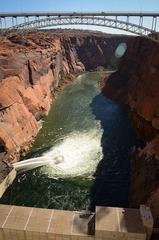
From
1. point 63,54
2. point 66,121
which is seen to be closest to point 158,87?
point 66,121

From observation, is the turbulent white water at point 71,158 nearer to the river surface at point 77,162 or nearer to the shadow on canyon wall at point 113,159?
the river surface at point 77,162

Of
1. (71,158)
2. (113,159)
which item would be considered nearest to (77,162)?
(71,158)

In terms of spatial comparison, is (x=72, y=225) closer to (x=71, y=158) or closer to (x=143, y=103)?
(x=71, y=158)

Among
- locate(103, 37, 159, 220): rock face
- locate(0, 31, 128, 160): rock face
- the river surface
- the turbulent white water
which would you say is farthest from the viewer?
locate(0, 31, 128, 160): rock face

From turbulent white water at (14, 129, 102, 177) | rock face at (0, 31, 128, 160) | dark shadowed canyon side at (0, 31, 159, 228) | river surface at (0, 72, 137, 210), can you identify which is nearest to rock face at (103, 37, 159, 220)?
dark shadowed canyon side at (0, 31, 159, 228)

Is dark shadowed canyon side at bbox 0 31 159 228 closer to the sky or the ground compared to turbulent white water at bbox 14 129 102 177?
closer to the sky

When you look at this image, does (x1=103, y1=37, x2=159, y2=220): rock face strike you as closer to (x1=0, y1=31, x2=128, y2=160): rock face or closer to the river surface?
the river surface

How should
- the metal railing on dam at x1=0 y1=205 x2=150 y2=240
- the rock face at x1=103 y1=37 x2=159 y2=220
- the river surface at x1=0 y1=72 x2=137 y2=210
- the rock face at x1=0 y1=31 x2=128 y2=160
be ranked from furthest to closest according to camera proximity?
the rock face at x1=0 y1=31 x2=128 y2=160
the river surface at x1=0 y1=72 x2=137 y2=210
the rock face at x1=103 y1=37 x2=159 y2=220
the metal railing on dam at x1=0 y1=205 x2=150 y2=240

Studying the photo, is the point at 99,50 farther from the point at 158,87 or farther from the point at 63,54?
the point at 158,87

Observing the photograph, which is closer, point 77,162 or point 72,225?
point 72,225
